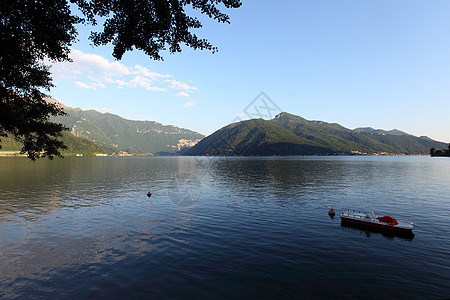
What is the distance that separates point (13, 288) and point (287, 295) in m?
20.5

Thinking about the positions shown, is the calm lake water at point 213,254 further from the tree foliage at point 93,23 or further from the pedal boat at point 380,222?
the tree foliage at point 93,23

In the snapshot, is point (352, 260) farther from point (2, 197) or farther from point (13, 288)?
point (2, 197)

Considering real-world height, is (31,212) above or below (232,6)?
below

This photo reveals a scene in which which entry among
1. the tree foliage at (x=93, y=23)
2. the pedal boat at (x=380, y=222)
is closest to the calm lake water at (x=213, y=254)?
the pedal boat at (x=380, y=222)

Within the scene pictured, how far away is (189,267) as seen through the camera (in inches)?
778

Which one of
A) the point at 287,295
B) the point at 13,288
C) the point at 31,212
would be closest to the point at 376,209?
the point at 287,295

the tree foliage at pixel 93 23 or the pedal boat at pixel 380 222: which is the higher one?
the tree foliage at pixel 93 23

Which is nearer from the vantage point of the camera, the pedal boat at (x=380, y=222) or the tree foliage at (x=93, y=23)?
the tree foliage at (x=93, y=23)

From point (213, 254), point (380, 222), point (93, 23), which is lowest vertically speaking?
point (213, 254)

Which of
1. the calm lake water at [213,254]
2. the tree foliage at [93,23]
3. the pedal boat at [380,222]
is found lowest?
the calm lake water at [213,254]

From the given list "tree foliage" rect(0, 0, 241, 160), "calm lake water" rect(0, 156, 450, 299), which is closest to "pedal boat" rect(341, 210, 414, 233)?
"calm lake water" rect(0, 156, 450, 299)

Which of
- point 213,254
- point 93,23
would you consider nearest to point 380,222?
point 213,254

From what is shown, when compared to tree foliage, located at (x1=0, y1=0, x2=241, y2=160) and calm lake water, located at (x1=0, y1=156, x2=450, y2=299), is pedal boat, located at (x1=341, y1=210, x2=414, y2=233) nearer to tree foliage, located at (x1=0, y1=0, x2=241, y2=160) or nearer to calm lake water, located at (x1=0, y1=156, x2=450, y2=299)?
calm lake water, located at (x1=0, y1=156, x2=450, y2=299)

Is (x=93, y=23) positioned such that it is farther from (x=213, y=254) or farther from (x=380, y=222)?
(x=380, y=222)
